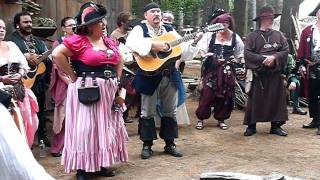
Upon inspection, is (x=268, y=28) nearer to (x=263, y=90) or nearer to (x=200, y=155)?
(x=263, y=90)

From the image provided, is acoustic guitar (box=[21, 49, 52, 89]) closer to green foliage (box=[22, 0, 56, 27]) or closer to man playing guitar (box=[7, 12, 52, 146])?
man playing guitar (box=[7, 12, 52, 146])

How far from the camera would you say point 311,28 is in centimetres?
764

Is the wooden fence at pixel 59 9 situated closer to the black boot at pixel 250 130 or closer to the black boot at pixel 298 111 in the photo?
the black boot at pixel 250 130

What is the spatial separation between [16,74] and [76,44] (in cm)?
91

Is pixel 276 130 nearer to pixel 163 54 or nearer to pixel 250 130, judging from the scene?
pixel 250 130

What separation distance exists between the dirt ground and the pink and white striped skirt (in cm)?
41

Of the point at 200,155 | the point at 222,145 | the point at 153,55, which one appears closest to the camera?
the point at 153,55

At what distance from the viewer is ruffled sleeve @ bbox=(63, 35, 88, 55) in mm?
5020

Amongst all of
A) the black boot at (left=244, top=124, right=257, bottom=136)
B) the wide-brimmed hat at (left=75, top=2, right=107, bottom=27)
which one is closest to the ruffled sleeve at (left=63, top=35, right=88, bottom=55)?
the wide-brimmed hat at (left=75, top=2, right=107, bottom=27)

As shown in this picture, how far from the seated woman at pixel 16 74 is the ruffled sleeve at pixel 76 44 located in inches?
32.4

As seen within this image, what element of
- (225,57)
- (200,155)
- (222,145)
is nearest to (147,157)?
(200,155)

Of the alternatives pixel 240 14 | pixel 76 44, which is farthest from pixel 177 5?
pixel 76 44

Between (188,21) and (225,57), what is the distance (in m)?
21.1

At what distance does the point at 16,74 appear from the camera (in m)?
5.46
